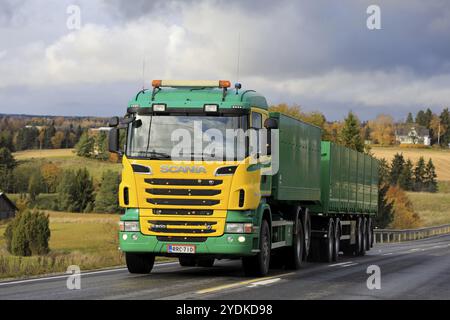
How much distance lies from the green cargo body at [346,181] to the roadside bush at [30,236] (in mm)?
17819

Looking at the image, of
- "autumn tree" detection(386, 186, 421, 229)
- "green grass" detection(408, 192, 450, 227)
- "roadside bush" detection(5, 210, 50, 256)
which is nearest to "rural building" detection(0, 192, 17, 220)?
"autumn tree" detection(386, 186, 421, 229)

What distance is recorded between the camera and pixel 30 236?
4503cm

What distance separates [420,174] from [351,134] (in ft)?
147

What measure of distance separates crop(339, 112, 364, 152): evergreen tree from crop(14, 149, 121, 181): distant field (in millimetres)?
38209

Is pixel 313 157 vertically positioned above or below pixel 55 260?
above

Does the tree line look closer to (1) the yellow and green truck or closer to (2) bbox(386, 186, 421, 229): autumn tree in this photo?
(2) bbox(386, 186, 421, 229): autumn tree

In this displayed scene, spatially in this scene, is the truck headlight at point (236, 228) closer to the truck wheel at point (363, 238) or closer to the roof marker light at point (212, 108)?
the roof marker light at point (212, 108)

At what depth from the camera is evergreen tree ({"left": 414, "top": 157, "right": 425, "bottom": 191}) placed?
151 meters

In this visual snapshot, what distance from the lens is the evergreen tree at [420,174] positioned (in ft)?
496
